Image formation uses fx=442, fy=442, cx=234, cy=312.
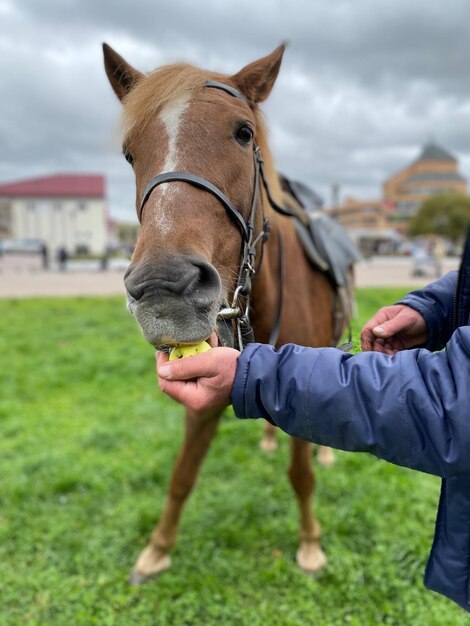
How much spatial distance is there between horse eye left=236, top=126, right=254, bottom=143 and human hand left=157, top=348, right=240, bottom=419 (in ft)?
2.82

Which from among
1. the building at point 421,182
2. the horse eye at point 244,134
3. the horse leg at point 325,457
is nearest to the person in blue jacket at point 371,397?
the horse eye at point 244,134

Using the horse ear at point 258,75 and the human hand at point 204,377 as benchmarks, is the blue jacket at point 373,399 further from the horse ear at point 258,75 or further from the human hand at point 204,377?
the horse ear at point 258,75

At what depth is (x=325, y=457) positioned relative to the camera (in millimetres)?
3930

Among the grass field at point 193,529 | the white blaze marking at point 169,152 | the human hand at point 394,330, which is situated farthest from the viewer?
the grass field at point 193,529

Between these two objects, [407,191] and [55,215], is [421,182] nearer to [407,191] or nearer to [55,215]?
[407,191]

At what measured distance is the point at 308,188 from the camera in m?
4.32

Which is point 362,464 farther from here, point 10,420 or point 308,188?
point 10,420

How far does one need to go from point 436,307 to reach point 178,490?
2088mm

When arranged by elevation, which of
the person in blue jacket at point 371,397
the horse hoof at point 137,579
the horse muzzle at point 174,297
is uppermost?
the horse muzzle at point 174,297

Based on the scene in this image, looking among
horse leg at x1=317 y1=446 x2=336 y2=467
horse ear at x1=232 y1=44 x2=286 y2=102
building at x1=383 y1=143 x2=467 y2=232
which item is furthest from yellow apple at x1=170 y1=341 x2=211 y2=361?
building at x1=383 y1=143 x2=467 y2=232

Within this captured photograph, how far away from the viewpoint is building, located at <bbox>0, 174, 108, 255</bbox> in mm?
51562

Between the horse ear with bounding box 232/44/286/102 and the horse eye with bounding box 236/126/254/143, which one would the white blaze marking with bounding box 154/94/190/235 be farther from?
the horse ear with bounding box 232/44/286/102

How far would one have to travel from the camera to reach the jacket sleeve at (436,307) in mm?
1571

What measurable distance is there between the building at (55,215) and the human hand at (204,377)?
52.6 m
